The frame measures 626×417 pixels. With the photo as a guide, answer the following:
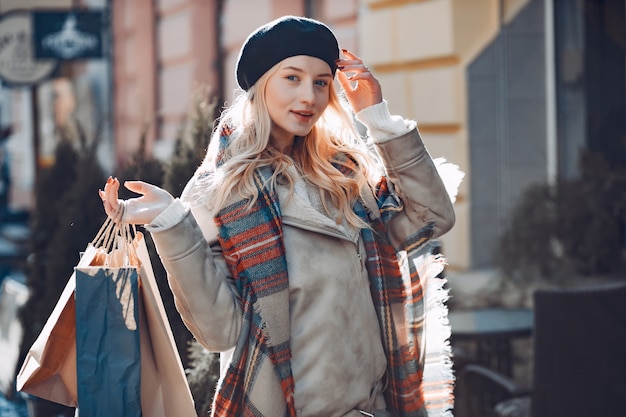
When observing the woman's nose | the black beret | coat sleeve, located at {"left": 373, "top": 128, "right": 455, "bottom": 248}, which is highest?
the black beret

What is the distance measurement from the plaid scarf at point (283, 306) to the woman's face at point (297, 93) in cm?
14

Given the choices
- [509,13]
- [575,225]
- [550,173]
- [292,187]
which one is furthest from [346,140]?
[509,13]

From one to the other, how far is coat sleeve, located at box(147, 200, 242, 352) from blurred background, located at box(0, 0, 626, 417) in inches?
72.1

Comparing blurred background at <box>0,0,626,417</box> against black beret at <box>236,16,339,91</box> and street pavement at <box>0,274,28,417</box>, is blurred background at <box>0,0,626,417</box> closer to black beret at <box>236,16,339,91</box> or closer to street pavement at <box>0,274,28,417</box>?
street pavement at <box>0,274,28,417</box>

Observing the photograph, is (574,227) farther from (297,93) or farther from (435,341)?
(297,93)

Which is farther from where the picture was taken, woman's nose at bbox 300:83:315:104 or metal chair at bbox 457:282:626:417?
metal chair at bbox 457:282:626:417

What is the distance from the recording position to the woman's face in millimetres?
2293

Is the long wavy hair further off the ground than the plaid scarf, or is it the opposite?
the long wavy hair

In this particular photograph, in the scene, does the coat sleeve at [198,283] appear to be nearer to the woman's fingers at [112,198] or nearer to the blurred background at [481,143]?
the woman's fingers at [112,198]

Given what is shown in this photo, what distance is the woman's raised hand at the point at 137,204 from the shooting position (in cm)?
214

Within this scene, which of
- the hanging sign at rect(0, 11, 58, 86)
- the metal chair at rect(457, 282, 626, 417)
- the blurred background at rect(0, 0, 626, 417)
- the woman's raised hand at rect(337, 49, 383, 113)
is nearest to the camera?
the woman's raised hand at rect(337, 49, 383, 113)

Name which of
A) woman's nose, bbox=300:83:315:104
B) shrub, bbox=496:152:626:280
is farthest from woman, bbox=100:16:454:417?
shrub, bbox=496:152:626:280

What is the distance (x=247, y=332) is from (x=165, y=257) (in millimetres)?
268

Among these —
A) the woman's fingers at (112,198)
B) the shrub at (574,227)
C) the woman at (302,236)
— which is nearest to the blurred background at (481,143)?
the shrub at (574,227)
